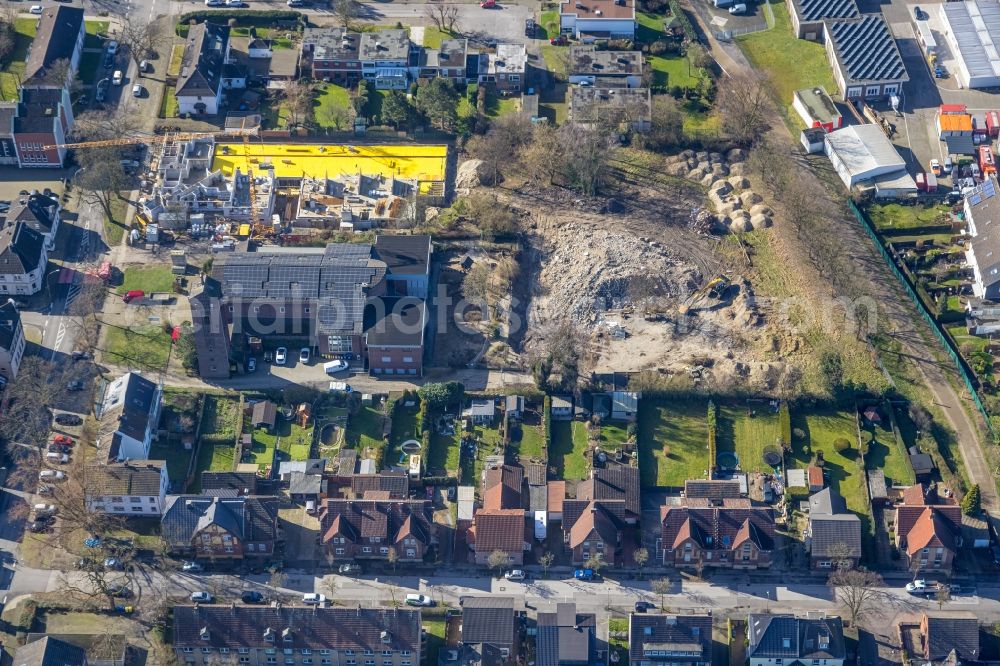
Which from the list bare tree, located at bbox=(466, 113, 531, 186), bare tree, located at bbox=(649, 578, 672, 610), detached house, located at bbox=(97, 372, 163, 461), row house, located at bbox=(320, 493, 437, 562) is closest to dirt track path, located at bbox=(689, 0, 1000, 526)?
bare tree, located at bbox=(649, 578, 672, 610)

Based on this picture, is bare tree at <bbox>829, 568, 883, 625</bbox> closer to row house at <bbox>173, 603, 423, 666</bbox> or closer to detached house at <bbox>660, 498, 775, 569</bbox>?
detached house at <bbox>660, 498, 775, 569</bbox>

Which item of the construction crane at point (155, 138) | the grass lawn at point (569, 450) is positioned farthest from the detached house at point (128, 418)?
the construction crane at point (155, 138)

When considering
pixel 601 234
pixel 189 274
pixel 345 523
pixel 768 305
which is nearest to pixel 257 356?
pixel 189 274

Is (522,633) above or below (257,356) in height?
below

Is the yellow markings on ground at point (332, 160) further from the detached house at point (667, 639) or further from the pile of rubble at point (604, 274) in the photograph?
the detached house at point (667, 639)

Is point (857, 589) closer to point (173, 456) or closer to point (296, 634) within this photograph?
point (296, 634)

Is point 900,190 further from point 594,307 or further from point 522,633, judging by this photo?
point 522,633

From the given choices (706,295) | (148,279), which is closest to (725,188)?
(706,295)
